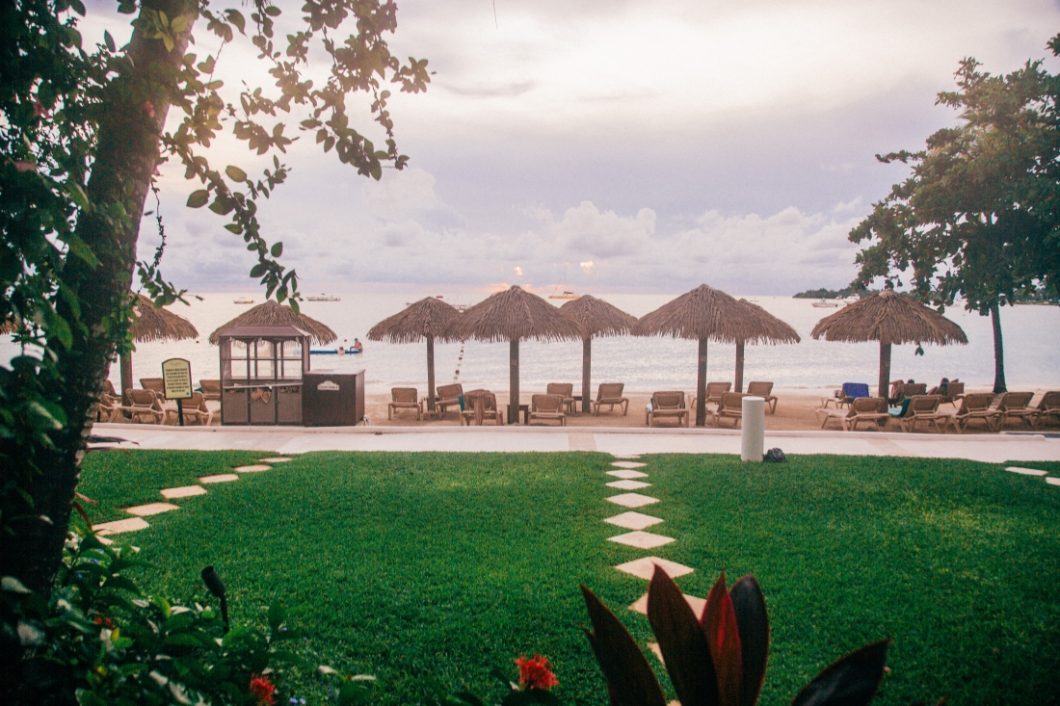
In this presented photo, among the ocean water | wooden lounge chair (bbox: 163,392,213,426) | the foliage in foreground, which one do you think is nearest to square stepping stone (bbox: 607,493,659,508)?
the foliage in foreground

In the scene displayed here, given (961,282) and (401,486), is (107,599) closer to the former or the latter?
(401,486)

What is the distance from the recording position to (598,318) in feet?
56.7

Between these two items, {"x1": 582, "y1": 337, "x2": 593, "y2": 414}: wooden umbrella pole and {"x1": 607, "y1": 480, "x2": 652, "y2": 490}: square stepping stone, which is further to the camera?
{"x1": 582, "y1": 337, "x2": 593, "y2": 414}: wooden umbrella pole

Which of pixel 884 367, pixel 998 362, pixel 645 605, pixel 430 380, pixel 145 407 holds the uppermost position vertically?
pixel 998 362

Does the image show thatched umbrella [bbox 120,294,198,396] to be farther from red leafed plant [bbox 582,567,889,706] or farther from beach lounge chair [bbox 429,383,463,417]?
red leafed plant [bbox 582,567,889,706]

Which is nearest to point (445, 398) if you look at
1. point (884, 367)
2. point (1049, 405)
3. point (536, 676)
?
point (884, 367)

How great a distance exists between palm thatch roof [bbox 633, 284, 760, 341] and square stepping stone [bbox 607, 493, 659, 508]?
899 cm

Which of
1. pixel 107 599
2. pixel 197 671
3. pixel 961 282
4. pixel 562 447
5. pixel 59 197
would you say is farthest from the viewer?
pixel 961 282

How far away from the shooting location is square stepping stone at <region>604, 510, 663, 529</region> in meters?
5.79

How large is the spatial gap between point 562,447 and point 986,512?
5102 millimetres

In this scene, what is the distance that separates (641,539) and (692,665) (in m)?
4.35

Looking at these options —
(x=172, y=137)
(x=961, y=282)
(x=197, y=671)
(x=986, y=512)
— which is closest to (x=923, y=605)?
(x=986, y=512)

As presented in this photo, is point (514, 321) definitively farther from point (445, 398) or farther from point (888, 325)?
point (888, 325)

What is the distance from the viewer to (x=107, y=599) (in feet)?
5.87
